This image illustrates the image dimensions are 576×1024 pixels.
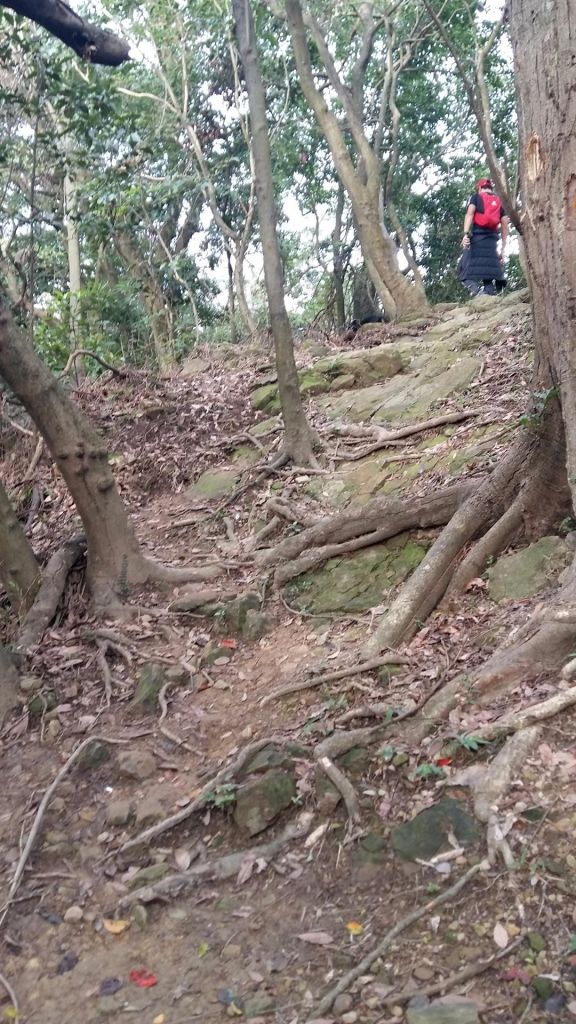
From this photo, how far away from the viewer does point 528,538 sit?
531cm

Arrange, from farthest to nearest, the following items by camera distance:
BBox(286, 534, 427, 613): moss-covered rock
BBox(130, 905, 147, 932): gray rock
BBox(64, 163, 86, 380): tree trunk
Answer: BBox(64, 163, 86, 380): tree trunk → BBox(286, 534, 427, 613): moss-covered rock → BBox(130, 905, 147, 932): gray rock

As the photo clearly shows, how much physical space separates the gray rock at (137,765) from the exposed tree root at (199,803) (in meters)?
0.48

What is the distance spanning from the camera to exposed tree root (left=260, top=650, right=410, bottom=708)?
15.9 ft

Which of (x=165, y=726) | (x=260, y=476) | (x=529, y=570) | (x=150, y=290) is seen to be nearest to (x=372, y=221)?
(x=150, y=290)

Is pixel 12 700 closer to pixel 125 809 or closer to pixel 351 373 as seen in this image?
pixel 125 809

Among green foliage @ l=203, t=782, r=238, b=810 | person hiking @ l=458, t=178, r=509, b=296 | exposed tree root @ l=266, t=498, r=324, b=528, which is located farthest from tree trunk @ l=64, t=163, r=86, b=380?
green foliage @ l=203, t=782, r=238, b=810

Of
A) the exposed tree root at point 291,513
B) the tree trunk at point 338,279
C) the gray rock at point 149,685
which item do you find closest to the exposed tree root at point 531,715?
the gray rock at point 149,685

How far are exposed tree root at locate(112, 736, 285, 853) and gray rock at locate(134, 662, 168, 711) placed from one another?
1150mm

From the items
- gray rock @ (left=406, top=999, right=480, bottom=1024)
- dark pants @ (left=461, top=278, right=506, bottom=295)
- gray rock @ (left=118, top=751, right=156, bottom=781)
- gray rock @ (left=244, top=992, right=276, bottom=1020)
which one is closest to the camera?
gray rock @ (left=406, top=999, right=480, bottom=1024)

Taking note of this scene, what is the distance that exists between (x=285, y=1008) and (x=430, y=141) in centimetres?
2069

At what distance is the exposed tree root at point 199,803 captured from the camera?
4.07 m

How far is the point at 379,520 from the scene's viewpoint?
6.39 m

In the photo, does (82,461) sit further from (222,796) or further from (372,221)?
(372,221)

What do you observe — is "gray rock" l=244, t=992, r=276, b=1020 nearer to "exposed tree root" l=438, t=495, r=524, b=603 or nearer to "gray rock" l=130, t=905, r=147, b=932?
"gray rock" l=130, t=905, r=147, b=932
